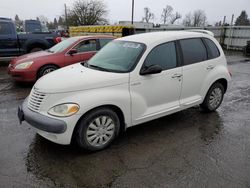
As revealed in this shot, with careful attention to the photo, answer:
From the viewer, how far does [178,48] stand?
14.0 feet

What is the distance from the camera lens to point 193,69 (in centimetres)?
440

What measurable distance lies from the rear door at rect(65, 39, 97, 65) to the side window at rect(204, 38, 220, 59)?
12.9ft

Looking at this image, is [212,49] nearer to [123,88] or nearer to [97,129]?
[123,88]

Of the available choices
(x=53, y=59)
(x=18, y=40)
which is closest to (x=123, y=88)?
Answer: (x=53, y=59)

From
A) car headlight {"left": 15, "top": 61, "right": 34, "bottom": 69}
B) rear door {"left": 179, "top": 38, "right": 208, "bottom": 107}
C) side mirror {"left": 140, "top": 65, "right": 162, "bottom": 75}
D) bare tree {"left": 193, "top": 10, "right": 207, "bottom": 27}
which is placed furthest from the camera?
bare tree {"left": 193, "top": 10, "right": 207, "bottom": 27}

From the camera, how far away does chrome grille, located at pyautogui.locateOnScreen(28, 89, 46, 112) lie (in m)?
3.35

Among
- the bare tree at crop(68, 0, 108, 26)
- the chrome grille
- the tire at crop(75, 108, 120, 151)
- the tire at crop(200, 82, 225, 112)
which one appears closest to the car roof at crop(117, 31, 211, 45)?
the tire at crop(200, 82, 225, 112)

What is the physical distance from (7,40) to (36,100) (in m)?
8.11

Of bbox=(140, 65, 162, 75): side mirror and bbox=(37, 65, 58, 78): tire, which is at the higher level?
bbox=(140, 65, 162, 75): side mirror

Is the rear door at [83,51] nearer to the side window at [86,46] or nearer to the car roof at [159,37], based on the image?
the side window at [86,46]

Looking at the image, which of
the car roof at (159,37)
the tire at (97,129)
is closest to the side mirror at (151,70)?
the car roof at (159,37)

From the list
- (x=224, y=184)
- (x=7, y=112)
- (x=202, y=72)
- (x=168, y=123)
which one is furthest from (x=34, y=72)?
(x=224, y=184)

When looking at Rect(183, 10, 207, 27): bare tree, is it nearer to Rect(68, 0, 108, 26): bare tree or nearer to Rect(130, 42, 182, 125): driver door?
Rect(68, 0, 108, 26): bare tree

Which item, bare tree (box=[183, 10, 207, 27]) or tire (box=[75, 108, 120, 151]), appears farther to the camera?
bare tree (box=[183, 10, 207, 27])
